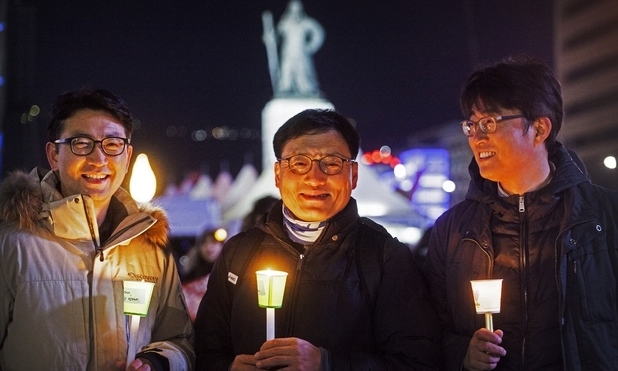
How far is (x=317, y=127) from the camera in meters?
3.72

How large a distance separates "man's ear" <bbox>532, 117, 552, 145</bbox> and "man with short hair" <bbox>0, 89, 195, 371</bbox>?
212 cm

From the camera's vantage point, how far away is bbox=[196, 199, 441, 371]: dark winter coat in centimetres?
345

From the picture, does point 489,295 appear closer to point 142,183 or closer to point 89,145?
point 89,145

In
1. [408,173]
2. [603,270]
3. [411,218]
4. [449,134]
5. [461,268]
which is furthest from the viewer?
[449,134]

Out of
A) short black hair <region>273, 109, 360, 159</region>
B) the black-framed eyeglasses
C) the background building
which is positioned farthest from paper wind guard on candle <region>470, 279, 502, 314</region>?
the background building

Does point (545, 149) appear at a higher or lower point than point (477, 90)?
lower

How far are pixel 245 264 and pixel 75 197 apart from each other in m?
0.95

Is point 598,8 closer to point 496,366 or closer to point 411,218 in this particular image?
point 411,218

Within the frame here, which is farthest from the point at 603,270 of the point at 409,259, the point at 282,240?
the point at 282,240

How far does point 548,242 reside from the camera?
3.47 metres

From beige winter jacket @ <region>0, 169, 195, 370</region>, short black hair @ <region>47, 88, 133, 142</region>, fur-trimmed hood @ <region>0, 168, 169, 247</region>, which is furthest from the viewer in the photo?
short black hair @ <region>47, 88, 133, 142</region>

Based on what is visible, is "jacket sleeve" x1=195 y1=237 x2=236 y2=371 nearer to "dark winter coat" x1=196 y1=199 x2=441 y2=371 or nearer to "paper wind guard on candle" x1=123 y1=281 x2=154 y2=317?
"dark winter coat" x1=196 y1=199 x2=441 y2=371

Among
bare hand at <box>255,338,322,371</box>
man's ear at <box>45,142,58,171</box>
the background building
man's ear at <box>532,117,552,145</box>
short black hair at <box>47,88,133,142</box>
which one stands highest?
the background building

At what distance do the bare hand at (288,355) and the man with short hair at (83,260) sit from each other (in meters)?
0.57
